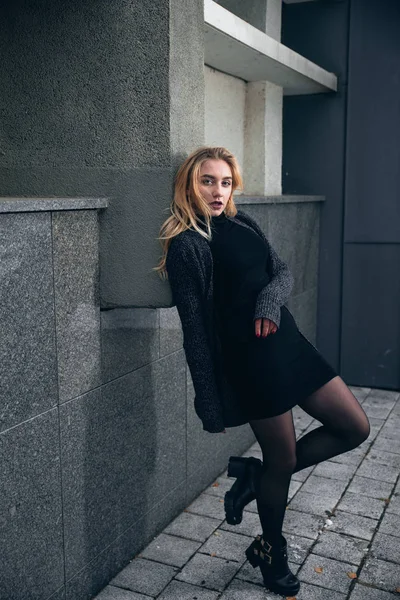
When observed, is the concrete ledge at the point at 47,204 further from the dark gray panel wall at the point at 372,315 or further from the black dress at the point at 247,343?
the dark gray panel wall at the point at 372,315

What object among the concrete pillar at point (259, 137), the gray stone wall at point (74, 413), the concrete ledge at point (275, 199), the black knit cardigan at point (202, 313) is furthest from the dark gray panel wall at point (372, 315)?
the black knit cardigan at point (202, 313)

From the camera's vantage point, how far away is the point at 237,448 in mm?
5617

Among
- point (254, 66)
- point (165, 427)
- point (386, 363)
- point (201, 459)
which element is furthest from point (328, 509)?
point (254, 66)

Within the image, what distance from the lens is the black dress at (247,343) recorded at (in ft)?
11.4

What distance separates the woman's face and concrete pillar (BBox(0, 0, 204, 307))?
0.53ft

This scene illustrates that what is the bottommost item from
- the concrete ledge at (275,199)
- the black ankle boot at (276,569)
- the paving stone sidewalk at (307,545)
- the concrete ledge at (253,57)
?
the paving stone sidewalk at (307,545)

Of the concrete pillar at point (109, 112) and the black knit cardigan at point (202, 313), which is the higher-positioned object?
the concrete pillar at point (109, 112)

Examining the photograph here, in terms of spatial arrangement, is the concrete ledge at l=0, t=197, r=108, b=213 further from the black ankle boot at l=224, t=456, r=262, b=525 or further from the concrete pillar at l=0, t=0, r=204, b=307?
the black ankle boot at l=224, t=456, r=262, b=525

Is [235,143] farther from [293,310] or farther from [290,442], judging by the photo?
[290,442]

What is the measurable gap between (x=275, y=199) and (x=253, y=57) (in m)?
1.15

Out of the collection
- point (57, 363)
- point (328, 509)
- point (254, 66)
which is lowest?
point (328, 509)

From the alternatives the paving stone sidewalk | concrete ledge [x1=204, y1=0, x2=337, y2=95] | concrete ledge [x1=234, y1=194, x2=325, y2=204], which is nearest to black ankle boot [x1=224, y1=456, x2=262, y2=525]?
the paving stone sidewalk

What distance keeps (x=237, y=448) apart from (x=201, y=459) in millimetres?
825

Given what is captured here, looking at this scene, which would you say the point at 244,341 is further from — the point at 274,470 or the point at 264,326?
the point at 274,470
